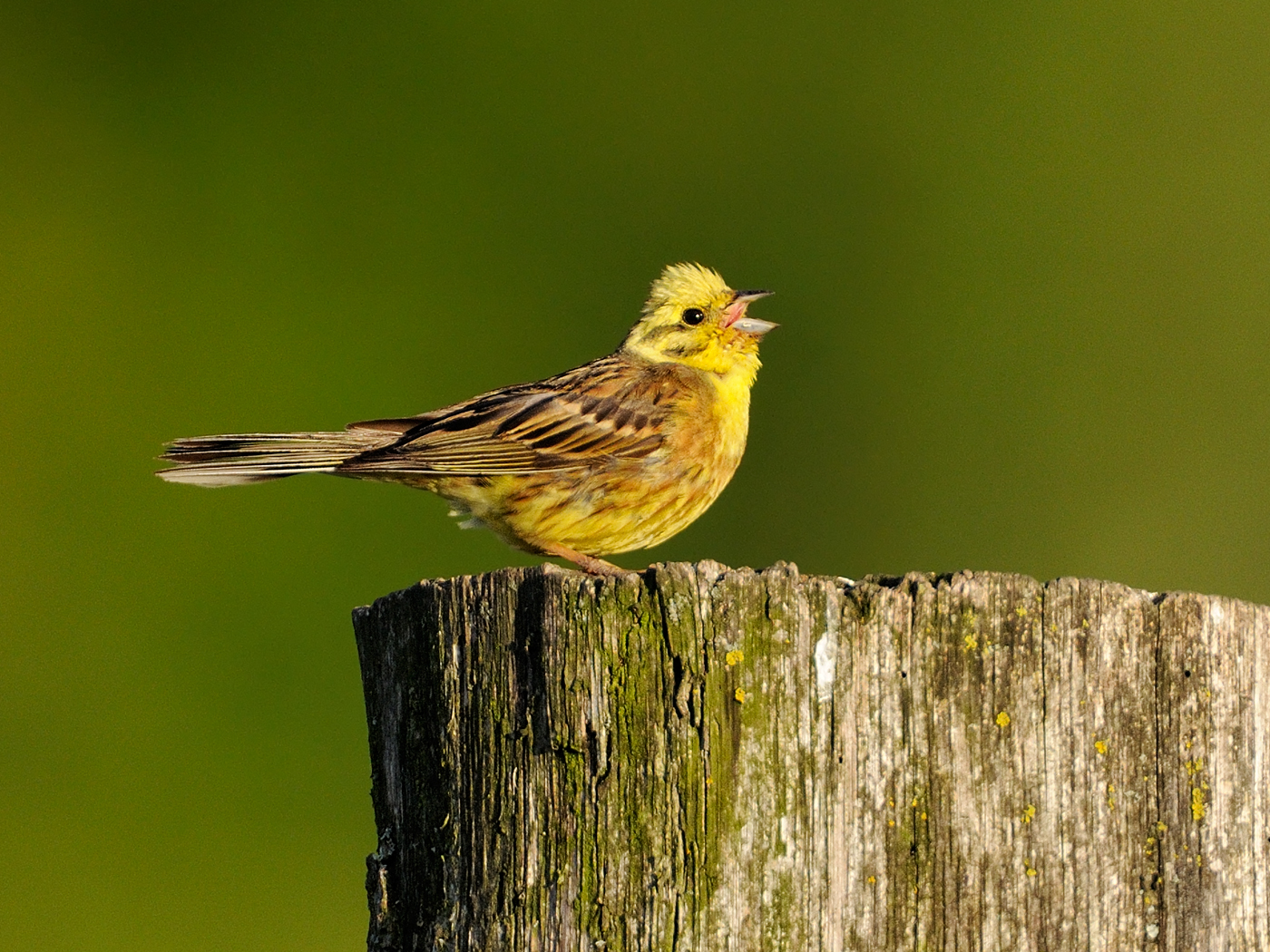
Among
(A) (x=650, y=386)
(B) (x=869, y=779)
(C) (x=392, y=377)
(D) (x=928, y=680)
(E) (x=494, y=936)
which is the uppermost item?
(C) (x=392, y=377)

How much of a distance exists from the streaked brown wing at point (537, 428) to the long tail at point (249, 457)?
15cm

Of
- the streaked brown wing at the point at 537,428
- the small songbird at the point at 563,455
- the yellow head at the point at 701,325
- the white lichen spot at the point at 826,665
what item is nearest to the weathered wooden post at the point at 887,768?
the white lichen spot at the point at 826,665

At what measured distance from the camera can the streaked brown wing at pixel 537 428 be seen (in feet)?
17.1

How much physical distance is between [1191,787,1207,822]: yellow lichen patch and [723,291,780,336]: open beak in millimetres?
3757

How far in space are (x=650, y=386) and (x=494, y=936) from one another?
329 cm

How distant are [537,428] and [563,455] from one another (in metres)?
0.16

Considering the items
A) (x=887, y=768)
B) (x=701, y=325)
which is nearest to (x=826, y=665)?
(x=887, y=768)

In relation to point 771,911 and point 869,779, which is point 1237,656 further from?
point 771,911

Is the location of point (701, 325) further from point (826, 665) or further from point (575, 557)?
point (826, 665)

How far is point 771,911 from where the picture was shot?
2.43 metres

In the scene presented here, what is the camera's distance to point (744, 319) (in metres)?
6.11

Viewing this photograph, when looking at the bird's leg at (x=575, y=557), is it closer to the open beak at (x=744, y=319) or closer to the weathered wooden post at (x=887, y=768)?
the open beak at (x=744, y=319)

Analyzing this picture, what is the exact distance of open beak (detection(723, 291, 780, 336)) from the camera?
6.04 m

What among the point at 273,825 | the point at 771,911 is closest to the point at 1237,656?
the point at 771,911
